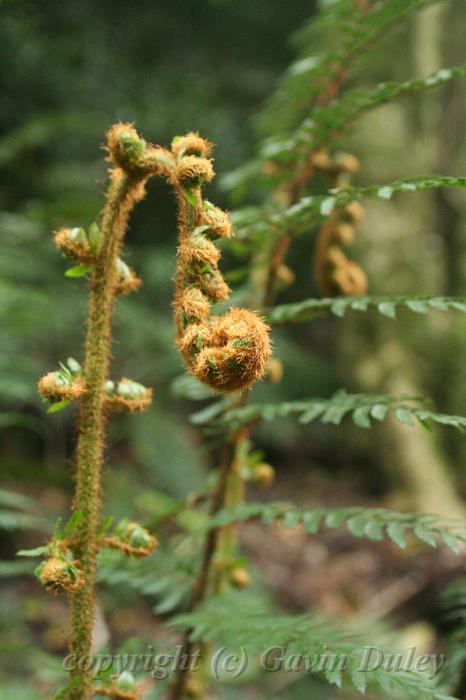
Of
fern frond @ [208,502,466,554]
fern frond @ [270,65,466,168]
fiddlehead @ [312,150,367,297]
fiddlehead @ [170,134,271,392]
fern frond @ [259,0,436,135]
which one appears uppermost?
fern frond @ [259,0,436,135]

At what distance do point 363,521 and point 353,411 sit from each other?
0.17 m

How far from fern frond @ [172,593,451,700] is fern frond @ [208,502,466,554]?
0.46 feet

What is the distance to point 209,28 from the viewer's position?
17.1 feet

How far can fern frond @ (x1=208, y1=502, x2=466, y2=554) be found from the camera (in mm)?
948

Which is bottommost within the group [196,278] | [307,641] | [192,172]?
[307,641]

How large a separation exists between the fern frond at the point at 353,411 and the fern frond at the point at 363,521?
14cm

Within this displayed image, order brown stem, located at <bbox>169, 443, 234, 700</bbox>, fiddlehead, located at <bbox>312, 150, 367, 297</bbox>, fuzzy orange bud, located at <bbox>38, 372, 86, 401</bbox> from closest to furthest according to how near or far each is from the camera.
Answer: fuzzy orange bud, located at <bbox>38, 372, 86, 401</bbox> < brown stem, located at <bbox>169, 443, 234, 700</bbox> < fiddlehead, located at <bbox>312, 150, 367, 297</bbox>

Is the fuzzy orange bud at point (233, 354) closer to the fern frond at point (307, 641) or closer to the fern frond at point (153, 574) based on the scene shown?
the fern frond at point (307, 641)

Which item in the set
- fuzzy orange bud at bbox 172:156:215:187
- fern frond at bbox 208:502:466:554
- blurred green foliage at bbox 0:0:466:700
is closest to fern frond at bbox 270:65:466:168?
fuzzy orange bud at bbox 172:156:215:187

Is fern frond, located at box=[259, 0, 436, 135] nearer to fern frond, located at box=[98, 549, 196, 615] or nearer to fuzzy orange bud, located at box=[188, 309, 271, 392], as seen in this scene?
fuzzy orange bud, located at box=[188, 309, 271, 392]

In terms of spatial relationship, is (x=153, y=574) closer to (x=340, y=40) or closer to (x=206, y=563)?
(x=206, y=563)

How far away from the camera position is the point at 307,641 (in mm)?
951

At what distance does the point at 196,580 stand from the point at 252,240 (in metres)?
0.64

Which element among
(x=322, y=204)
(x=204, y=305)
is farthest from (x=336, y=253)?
(x=204, y=305)
